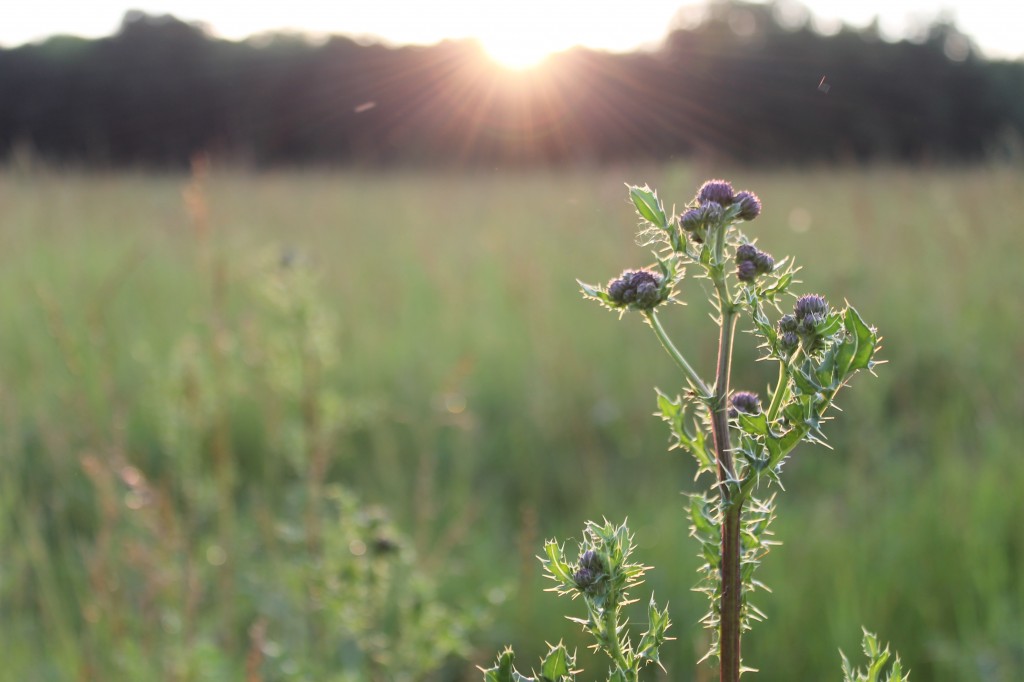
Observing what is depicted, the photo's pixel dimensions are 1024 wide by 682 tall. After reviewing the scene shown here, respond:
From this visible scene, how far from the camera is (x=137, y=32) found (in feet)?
63.9

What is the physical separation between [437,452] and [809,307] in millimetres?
3430

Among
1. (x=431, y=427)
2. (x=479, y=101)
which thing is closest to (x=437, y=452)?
(x=431, y=427)

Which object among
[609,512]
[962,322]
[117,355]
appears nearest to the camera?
[609,512]

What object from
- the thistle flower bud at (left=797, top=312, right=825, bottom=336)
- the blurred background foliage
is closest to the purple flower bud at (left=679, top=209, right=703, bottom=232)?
the thistle flower bud at (left=797, top=312, right=825, bottom=336)

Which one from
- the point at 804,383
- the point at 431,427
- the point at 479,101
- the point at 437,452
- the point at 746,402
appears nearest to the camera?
the point at 804,383

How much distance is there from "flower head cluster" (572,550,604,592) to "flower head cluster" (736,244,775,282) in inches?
8.9

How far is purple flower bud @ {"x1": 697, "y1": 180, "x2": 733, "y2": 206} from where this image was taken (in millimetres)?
632

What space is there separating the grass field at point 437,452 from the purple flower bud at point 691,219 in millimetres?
1143

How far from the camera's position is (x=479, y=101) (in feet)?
41.6

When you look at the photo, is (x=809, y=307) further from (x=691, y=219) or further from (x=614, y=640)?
(x=614, y=640)

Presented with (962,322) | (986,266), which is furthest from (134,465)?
(986,266)

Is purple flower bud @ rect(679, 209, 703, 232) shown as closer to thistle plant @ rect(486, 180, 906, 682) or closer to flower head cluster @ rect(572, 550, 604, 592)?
thistle plant @ rect(486, 180, 906, 682)

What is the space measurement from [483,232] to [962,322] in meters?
3.87

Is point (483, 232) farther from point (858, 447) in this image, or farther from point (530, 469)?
point (858, 447)
